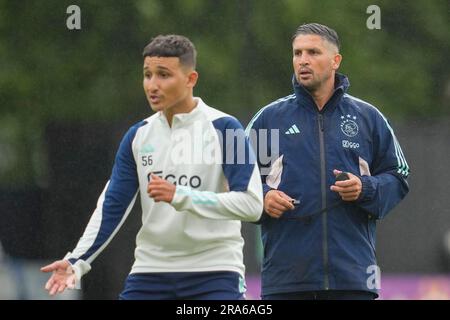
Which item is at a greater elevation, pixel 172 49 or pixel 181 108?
pixel 172 49

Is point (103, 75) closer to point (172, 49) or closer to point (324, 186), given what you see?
point (324, 186)

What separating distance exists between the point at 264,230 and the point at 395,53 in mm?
2973

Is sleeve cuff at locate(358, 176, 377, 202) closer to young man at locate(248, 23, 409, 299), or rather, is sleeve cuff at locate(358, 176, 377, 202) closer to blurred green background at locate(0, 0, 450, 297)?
young man at locate(248, 23, 409, 299)

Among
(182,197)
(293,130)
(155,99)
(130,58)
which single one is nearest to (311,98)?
(293,130)

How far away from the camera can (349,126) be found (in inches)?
245

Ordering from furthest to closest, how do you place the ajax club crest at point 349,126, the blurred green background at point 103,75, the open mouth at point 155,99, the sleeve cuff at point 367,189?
the blurred green background at point 103,75 < the ajax club crest at point 349,126 < the sleeve cuff at point 367,189 < the open mouth at point 155,99

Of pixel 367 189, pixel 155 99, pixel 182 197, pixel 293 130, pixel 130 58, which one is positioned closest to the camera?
pixel 182 197

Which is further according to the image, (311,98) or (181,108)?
(311,98)

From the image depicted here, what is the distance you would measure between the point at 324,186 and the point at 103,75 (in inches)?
115

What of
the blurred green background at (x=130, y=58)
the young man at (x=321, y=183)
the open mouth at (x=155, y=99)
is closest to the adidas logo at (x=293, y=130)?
the young man at (x=321, y=183)

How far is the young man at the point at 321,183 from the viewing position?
6082 millimetres

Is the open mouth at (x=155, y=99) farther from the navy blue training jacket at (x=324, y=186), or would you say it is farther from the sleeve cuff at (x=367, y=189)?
the sleeve cuff at (x=367, y=189)

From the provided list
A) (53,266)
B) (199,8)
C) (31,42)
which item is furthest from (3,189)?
(53,266)
